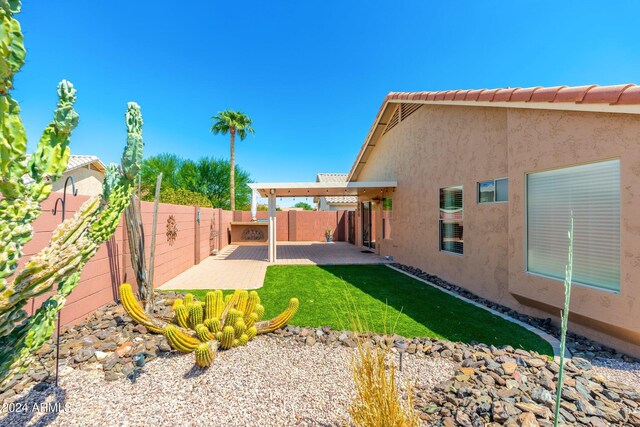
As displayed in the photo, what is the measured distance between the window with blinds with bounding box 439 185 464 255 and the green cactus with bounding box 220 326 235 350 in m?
6.86

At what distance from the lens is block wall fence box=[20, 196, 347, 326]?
4.38 meters

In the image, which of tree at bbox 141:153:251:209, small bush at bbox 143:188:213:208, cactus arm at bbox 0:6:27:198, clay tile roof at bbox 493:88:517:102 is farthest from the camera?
tree at bbox 141:153:251:209

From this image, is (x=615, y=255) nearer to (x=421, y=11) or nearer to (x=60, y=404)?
(x=60, y=404)

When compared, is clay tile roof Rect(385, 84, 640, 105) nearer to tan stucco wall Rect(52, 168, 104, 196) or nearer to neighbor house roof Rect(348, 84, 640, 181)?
neighbor house roof Rect(348, 84, 640, 181)

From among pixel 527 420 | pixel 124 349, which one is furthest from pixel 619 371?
pixel 124 349

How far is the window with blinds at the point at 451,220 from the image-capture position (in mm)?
8547

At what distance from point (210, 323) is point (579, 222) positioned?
21.1 ft

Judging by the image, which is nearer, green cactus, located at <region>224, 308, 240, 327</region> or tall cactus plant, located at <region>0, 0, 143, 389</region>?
tall cactus plant, located at <region>0, 0, 143, 389</region>

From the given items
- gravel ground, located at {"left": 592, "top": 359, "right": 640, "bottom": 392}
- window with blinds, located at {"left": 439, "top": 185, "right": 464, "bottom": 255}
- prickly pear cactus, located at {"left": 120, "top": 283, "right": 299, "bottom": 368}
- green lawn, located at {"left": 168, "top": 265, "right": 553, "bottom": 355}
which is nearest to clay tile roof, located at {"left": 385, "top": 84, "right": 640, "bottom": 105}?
window with blinds, located at {"left": 439, "top": 185, "right": 464, "bottom": 255}

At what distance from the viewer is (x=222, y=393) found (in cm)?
339

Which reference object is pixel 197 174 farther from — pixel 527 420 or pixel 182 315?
pixel 527 420

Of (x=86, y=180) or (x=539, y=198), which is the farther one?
(x=86, y=180)

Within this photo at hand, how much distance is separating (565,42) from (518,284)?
754 centimetres

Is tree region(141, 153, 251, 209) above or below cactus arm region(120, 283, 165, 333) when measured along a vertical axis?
above
